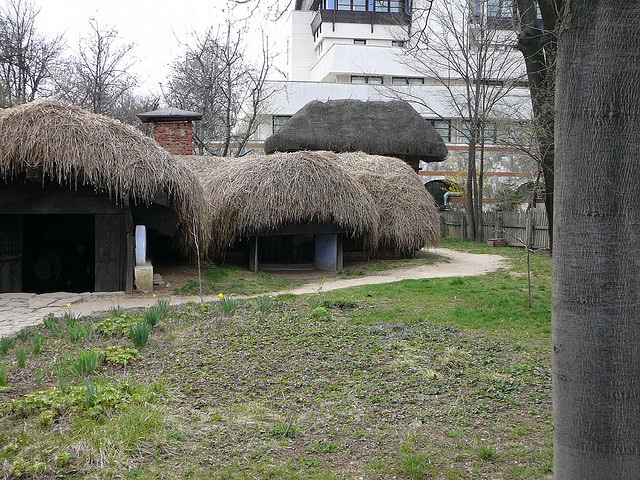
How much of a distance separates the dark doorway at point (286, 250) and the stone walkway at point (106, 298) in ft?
6.12

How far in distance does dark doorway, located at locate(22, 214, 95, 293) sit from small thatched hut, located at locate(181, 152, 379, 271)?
3.00 meters

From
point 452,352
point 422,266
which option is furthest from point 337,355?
point 422,266

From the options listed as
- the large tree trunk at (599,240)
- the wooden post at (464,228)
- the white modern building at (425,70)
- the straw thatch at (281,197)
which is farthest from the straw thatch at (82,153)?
the wooden post at (464,228)

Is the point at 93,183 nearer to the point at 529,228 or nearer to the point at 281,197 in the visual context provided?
the point at 281,197

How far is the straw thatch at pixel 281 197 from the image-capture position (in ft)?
45.3

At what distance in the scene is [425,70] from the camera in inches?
1203

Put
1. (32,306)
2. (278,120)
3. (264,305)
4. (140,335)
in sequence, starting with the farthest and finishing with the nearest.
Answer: (278,120) → (32,306) → (264,305) → (140,335)

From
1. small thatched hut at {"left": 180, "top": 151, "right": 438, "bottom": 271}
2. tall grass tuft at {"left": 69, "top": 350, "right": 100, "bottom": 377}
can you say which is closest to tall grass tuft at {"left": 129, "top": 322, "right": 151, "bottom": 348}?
tall grass tuft at {"left": 69, "top": 350, "right": 100, "bottom": 377}

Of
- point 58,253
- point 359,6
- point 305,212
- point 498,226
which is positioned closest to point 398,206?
point 305,212

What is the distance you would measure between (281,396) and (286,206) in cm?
879

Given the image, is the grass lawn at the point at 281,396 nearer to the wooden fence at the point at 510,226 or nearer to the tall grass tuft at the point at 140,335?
the tall grass tuft at the point at 140,335

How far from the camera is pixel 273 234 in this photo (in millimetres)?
14328

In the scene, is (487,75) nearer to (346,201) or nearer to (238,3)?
(346,201)

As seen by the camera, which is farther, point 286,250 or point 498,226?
point 498,226
